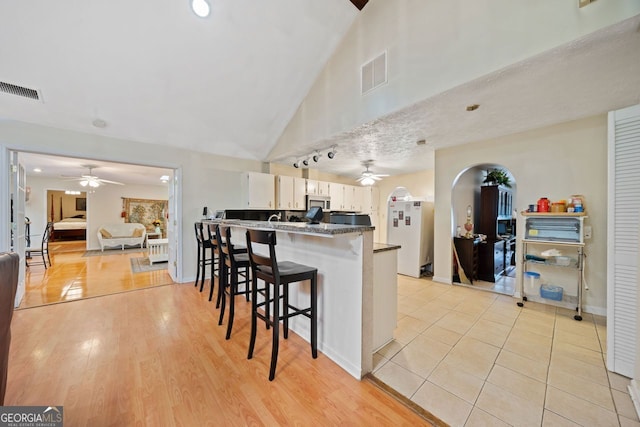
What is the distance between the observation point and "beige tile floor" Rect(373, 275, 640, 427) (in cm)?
143

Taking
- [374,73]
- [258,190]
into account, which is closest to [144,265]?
[258,190]

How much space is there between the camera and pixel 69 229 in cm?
874

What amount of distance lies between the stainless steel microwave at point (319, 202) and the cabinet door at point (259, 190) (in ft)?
2.91

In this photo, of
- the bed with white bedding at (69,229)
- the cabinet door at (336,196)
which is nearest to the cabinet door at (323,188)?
the cabinet door at (336,196)

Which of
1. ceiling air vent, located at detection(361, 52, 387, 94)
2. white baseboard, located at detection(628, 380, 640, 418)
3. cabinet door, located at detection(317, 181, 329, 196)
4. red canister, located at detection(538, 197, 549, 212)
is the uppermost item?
ceiling air vent, located at detection(361, 52, 387, 94)

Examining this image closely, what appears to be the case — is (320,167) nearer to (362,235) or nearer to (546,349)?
(362,235)

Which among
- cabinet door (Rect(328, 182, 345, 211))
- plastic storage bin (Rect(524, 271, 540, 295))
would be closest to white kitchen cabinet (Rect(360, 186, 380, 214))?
cabinet door (Rect(328, 182, 345, 211))

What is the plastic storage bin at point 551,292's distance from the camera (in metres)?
2.99

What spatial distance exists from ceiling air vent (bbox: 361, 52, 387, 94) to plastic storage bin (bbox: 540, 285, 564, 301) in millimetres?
3414

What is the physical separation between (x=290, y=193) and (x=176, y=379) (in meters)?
3.73

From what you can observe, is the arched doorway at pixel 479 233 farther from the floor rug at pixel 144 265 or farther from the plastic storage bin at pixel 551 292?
the floor rug at pixel 144 265

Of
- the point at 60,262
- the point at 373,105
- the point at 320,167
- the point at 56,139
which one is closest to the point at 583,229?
the point at 373,105

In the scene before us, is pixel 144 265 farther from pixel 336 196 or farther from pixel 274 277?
pixel 274 277

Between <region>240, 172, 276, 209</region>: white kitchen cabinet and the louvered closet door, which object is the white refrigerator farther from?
the louvered closet door
